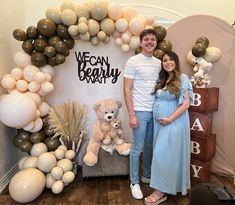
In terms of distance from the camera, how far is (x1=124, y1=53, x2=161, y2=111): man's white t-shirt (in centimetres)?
210

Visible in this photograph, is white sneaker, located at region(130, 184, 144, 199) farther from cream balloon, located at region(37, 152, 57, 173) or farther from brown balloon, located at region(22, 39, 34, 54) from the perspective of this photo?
brown balloon, located at region(22, 39, 34, 54)

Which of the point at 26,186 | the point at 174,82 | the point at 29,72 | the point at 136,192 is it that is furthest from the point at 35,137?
the point at 174,82

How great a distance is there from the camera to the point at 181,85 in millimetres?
2018

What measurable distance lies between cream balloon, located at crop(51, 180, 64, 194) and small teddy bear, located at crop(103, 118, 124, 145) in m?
0.57

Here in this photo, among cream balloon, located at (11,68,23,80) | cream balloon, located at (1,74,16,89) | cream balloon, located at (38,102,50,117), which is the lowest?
cream balloon, located at (38,102,50,117)

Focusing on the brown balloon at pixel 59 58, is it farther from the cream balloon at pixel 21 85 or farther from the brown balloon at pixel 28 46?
the cream balloon at pixel 21 85

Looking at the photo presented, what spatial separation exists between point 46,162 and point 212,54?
1931mm

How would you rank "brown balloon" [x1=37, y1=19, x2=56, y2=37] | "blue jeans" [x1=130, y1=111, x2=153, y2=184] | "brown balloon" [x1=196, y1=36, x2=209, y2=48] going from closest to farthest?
"blue jeans" [x1=130, y1=111, x2=153, y2=184] → "brown balloon" [x1=37, y1=19, x2=56, y2=37] → "brown balloon" [x1=196, y1=36, x2=209, y2=48]

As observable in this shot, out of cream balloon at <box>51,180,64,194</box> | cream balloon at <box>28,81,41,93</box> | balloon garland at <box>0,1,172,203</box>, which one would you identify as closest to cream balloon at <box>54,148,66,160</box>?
balloon garland at <box>0,1,172,203</box>

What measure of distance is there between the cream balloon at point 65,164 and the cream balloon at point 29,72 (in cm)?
86

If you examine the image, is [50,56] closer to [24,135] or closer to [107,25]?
[107,25]

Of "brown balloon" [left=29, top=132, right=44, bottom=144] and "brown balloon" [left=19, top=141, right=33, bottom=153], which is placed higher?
"brown balloon" [left=29, top=132, right=44, bottom=144]

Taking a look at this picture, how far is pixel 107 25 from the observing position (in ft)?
7.74

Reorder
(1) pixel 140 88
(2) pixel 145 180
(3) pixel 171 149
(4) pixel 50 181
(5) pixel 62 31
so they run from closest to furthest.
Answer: (3) pixel 171 149
(1) pixel 140 88
(4) pixel 50 181
(5) pixel 62 31
(2) pixel 145 180
